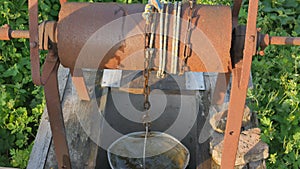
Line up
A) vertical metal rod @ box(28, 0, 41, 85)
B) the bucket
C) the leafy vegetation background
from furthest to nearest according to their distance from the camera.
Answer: the leafy vegetation background
the bucket
vertical metal rod @ box(28, 0, 41, 85)

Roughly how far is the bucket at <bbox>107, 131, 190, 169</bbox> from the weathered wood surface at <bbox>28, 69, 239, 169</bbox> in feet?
0.33

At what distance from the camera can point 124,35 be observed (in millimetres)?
1872

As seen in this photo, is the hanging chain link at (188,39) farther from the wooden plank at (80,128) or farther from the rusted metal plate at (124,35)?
the wooden plank at (80,128)

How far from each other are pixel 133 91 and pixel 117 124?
0.94 ft

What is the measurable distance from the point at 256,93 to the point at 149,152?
99 centimetres

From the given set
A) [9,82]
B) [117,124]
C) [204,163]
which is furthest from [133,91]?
[9,82]

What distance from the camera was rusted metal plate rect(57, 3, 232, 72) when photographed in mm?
1851

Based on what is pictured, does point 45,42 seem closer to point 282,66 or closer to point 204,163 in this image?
point 204,163

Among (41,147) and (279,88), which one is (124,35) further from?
(279,88)

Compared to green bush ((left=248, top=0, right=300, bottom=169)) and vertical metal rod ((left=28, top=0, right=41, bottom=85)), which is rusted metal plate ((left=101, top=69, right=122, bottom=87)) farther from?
vertical metal rod ((left=28, top=0, right=41, bottom=85))

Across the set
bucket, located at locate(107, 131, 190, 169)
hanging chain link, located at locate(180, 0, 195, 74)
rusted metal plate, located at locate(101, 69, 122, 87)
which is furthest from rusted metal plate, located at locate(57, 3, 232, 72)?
rusted metal plate, located at locate(101, 69, 122, 87)

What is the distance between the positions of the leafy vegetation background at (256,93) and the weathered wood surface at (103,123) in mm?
273

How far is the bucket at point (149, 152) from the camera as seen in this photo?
2352 mm

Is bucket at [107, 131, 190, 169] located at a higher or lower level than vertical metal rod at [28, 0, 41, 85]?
A: lower
